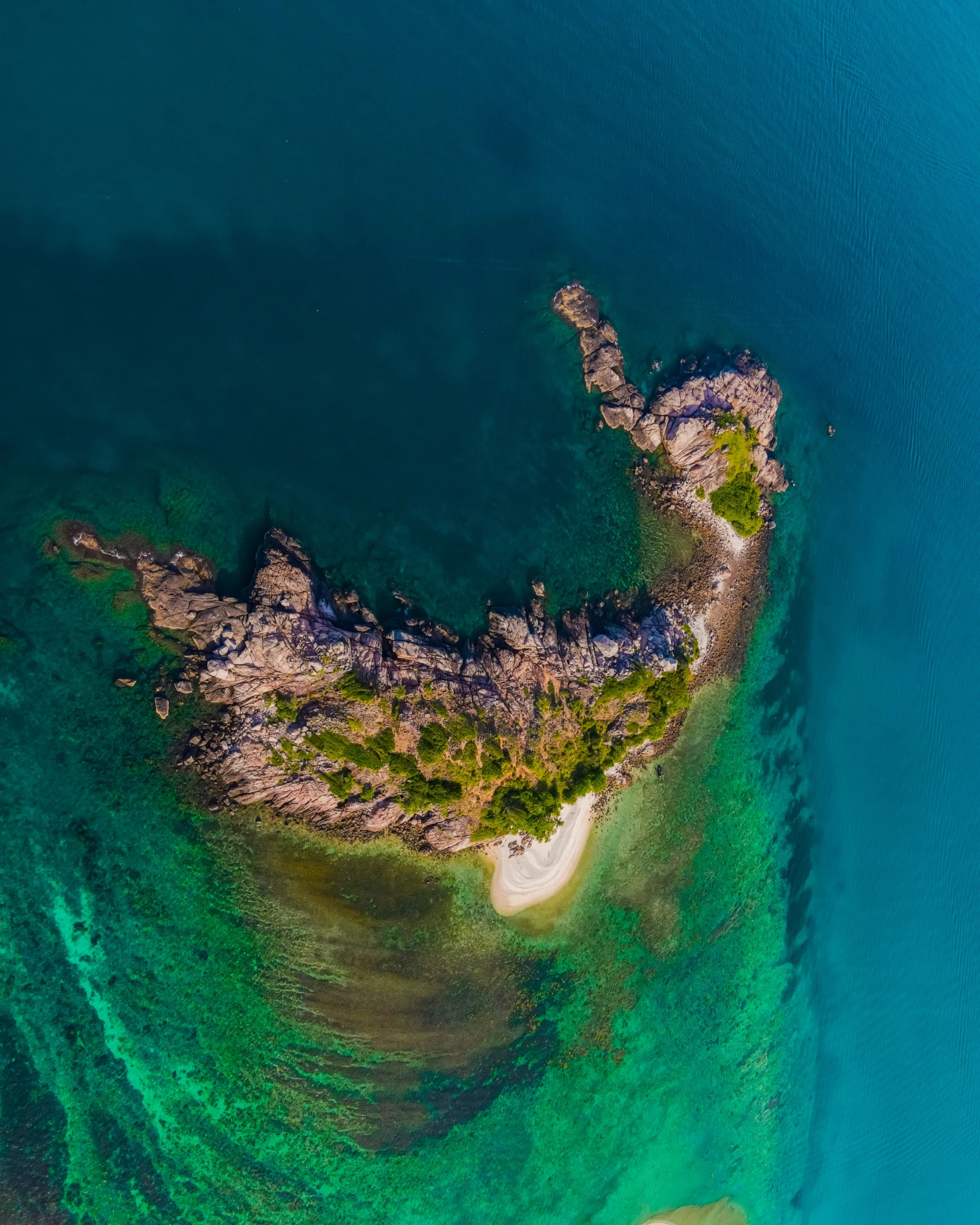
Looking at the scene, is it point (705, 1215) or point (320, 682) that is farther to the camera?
point (705, 1215)

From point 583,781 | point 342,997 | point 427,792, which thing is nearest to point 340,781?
point 427,792

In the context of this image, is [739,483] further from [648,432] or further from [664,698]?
[664,698]

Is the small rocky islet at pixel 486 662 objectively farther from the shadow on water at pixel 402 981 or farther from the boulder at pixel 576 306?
the shadow on water at pixel 402 981

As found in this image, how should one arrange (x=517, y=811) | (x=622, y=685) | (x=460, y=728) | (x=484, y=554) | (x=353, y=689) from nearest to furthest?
(x=353, y=689) < (x=460, y=728) < (x=517, y=811) < (x=484, y=554) < (x=622, y=685)

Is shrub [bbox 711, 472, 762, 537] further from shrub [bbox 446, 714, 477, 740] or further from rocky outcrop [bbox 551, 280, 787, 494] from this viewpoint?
shrub [bbox 446, 714, 477, 740]

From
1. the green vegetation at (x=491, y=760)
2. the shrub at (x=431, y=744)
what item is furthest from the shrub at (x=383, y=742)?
the green vegetation at (x=491, y=760)
